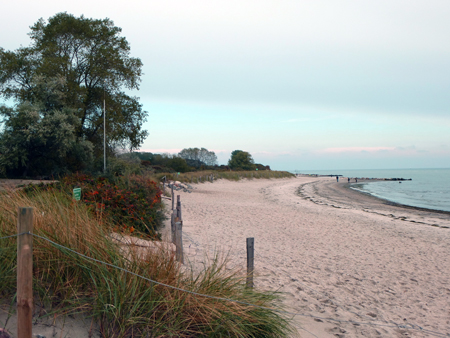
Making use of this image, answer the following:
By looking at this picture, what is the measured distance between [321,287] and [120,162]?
563 inches

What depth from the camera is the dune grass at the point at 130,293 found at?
328 cm

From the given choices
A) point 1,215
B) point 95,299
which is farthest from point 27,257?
point 1,215

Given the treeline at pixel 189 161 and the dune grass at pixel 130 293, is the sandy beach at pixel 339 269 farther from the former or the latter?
the treeline at pixel 189 161

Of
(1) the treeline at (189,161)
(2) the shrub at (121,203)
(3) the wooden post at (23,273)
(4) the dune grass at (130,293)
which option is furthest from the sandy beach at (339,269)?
(1) the treeline at (189,161)

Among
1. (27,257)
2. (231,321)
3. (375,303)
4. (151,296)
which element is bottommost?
(375,303)

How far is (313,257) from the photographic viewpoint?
28.7 ft

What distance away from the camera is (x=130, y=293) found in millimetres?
3381

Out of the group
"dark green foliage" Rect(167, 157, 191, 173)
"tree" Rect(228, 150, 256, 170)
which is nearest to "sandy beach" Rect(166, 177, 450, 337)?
"dark green foliage" Rect(167, 157, 191, 173)

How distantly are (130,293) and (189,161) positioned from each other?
7483 cm

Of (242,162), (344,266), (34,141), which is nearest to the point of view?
(344,266)

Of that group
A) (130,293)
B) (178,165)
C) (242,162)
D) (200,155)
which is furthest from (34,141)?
(200,155)

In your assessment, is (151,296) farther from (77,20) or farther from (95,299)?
(77,20)

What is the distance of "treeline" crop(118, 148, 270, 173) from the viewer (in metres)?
41.4

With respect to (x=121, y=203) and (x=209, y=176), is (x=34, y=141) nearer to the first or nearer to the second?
(x=121, y=203)
